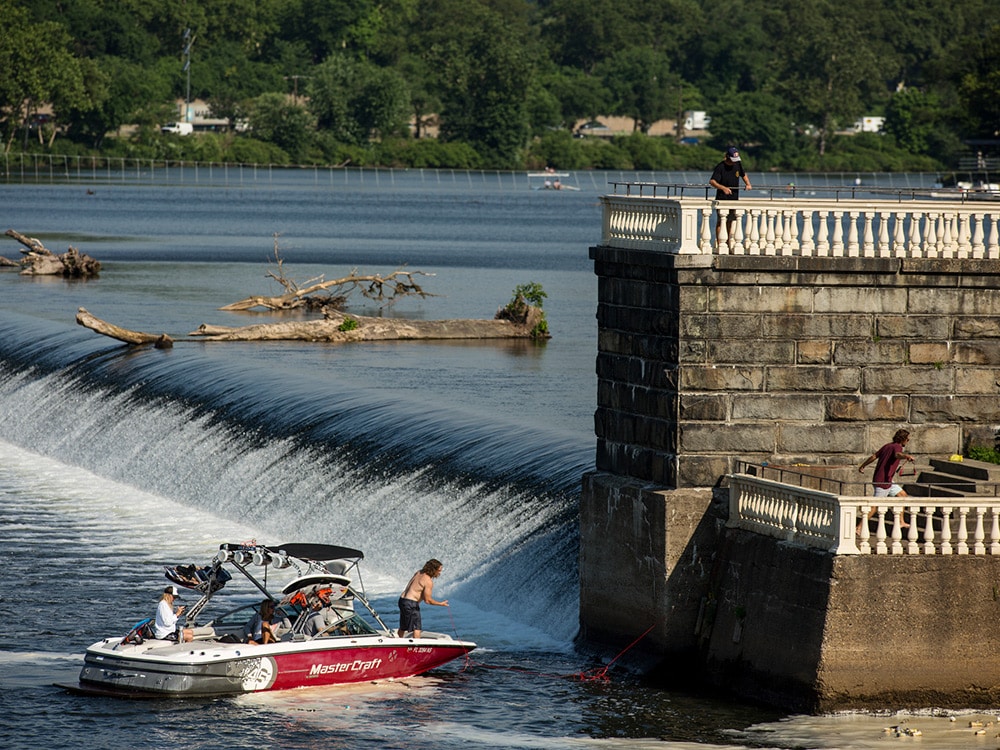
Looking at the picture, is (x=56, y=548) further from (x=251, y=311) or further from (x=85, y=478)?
(x=251, y=311)

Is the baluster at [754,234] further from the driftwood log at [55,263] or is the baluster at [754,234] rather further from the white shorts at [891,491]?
the driftwood log at [55,263]

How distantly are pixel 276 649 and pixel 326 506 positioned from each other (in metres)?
11.6

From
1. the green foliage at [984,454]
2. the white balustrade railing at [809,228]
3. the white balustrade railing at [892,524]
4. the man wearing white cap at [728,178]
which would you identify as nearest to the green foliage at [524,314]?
the man wearing white cap at [728,178]

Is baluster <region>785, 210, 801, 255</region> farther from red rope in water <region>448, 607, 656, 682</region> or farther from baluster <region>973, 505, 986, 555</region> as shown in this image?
red rope in water <region>448, 607, 656, 682</region>

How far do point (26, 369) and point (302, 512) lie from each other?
59.1ft

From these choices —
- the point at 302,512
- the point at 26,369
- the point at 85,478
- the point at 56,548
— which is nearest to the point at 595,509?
the point at 302,512

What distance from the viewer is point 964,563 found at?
2527cm

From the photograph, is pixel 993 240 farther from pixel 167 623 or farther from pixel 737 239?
pixel 167 623

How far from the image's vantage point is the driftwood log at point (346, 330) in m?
55.0

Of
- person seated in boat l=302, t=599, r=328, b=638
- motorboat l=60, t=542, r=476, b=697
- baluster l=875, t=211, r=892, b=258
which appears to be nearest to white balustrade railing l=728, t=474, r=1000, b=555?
baluster l=875, t=211, r=892, b=258

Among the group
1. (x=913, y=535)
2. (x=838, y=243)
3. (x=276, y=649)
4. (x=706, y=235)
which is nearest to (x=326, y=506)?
(x=276, y=649)

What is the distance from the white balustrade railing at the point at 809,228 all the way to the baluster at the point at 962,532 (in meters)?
4.19

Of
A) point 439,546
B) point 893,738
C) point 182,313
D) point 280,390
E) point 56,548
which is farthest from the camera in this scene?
point 182,313

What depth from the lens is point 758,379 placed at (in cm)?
2748
